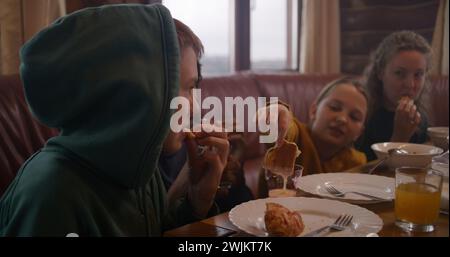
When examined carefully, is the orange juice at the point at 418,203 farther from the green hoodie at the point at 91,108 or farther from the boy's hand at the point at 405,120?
the boy's hand at the point at 405,120

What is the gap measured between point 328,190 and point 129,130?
0.32 metres

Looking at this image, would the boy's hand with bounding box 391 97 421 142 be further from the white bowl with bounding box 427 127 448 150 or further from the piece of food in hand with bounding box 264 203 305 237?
the piece of food in hand with bounding box 264 203 305 237

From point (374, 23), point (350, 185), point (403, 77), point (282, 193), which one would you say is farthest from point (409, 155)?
point (374, 23)

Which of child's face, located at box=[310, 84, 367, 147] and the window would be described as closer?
the window

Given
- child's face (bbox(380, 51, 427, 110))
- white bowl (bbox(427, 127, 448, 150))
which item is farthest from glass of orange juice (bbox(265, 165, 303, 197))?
child's face (bbox(380, 51, 427, 110))

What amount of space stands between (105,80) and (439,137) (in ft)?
3.04

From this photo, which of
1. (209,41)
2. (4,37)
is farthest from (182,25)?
(4,37)

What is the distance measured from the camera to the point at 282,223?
1.79ft

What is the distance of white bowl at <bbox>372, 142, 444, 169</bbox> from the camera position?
0.84 metres

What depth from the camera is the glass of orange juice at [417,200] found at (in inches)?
24.0

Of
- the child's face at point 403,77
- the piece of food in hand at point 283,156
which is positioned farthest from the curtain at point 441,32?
the piece of food in hand at point 283,156

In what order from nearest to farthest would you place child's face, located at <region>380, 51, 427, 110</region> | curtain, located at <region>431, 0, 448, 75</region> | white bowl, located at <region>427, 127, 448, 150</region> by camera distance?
white bowl, located at <region>427, 127, 448, 150</region>, child's face, located at <region>380, 51, 427, 110</region>, curtain, located at <region>431, 0, 448, 75</region>

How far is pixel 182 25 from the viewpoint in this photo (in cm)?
58

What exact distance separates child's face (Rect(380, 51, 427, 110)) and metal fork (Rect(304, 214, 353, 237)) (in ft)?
2.35
